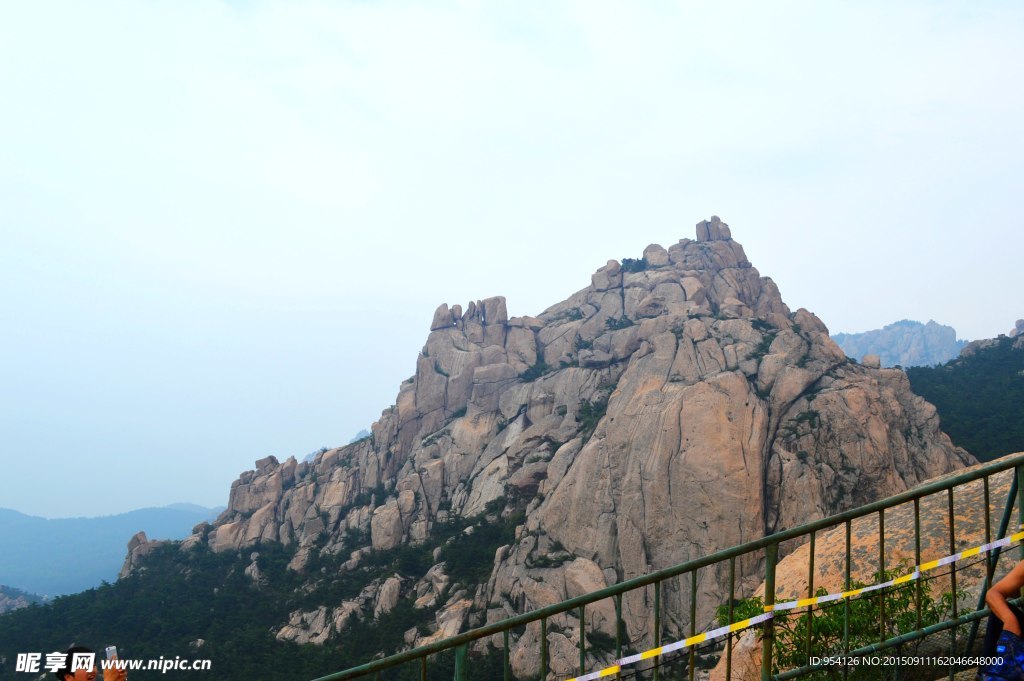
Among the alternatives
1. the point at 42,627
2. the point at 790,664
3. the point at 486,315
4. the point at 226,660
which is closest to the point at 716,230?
the point at 486,315

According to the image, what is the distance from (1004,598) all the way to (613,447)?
34.4 m

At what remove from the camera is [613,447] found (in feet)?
127

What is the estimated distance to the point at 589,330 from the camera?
60.5 metres

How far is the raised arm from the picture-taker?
445 cm

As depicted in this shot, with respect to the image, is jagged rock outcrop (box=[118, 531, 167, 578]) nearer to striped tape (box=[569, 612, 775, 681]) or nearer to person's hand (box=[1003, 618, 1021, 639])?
striped tape (box=[569, 612, 775, 681])

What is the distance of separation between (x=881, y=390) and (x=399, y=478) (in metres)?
38.7

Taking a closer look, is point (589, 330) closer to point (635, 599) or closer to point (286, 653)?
point (635, 599)

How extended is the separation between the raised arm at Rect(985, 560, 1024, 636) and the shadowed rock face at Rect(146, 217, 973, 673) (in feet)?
91.5

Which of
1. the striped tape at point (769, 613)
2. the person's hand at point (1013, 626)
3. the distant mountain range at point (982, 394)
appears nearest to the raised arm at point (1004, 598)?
the person's hand at point (1013, 626)

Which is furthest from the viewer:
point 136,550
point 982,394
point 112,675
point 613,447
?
point 136,550

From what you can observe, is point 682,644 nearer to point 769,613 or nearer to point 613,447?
point 769,613

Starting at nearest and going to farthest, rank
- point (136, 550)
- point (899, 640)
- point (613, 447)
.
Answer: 1. point (899, 640)
2. point (613, 447)
3. point (136, 550)

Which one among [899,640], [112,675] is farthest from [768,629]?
[112,675]

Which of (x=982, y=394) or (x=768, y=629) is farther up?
(x=982, y=394)
